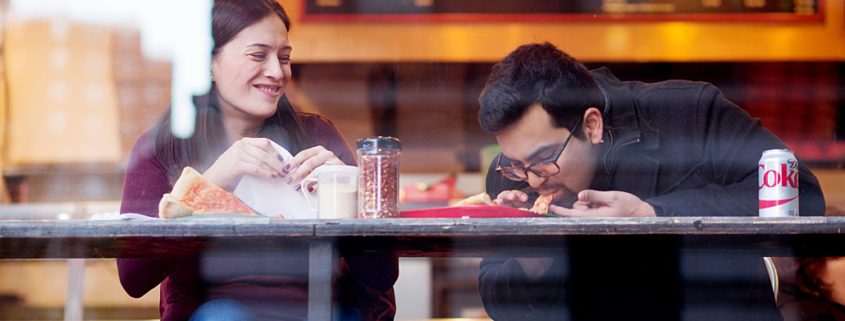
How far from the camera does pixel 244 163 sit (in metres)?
2.22

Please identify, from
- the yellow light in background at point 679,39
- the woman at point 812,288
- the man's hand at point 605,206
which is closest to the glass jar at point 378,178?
the man's hand at point 605,206

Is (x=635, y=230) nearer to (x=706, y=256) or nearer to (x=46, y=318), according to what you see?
(x=706, y=256)

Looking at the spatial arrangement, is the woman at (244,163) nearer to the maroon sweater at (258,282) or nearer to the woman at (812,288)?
the maroon sweater at (258,282)

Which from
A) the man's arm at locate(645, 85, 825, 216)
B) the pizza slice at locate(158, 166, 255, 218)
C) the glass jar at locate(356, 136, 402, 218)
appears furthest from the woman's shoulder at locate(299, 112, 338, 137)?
the man's arm at locate(645, 85, 825, 216)

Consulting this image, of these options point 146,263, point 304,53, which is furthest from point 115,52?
point 146,263

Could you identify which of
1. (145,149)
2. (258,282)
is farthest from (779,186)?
(145,149)

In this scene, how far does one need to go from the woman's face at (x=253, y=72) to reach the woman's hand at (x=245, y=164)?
3.3 inches

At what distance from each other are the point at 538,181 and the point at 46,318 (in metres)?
2.06

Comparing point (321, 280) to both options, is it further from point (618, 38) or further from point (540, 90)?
point (618, 38)

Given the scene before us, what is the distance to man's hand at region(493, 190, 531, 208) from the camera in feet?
7.11

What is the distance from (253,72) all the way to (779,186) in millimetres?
1212

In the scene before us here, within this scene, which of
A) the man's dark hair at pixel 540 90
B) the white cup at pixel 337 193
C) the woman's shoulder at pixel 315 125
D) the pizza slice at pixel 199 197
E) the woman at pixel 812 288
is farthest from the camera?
the woman's shoulder at pixel 315 125

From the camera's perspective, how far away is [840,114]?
11.9 feet

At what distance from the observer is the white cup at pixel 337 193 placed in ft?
5.82
